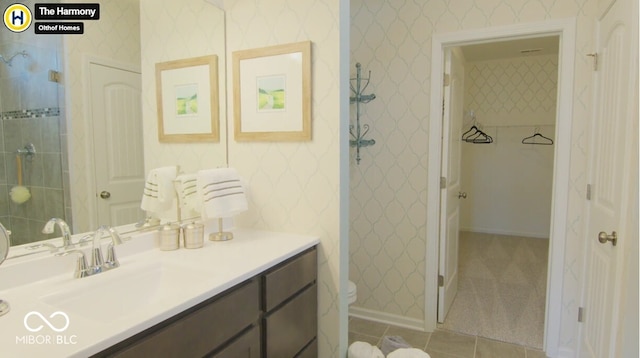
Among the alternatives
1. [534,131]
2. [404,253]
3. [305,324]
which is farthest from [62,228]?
[534,131]

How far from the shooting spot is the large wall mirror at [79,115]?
1171 mm

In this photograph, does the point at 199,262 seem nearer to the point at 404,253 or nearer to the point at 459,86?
the point at 404,253

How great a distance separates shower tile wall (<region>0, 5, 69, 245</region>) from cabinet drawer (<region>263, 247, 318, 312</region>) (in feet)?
2.56

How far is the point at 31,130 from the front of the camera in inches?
48.0

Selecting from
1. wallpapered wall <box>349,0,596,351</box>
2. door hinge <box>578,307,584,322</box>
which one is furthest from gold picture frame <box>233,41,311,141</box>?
door hinge <box>578,307,584,322</box>

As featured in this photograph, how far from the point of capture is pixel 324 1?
5.59ft

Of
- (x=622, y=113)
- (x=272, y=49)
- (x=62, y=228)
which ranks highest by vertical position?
(x=272, y=49)

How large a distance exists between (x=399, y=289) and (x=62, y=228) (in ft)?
7.35

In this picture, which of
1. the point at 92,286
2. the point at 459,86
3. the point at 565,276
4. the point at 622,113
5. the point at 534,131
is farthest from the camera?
the point at 534,131

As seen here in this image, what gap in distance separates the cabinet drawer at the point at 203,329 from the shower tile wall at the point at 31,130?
0.64 m

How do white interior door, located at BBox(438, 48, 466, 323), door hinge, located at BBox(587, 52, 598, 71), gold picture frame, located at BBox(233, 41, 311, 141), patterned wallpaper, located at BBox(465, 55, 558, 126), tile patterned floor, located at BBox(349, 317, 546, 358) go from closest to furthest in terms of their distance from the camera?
gold picture frame, located at BBox(233, 41, 311, 141) → door hinge, located at BBox(587, 52, 598, 71) → tile patterned floor, located at BBox(349, 317, 546, 358) → white interior door, located at BBox(438, 48, 466, 323) → patterned wallpaper, located at BBox(465, 55, 558, 126)

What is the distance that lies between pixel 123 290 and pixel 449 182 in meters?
2.26

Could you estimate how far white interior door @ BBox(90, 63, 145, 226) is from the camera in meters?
1.42

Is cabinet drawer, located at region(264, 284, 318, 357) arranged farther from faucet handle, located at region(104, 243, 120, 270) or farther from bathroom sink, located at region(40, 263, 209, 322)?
faucet handle, located at region(104, 243, 120, 270)
